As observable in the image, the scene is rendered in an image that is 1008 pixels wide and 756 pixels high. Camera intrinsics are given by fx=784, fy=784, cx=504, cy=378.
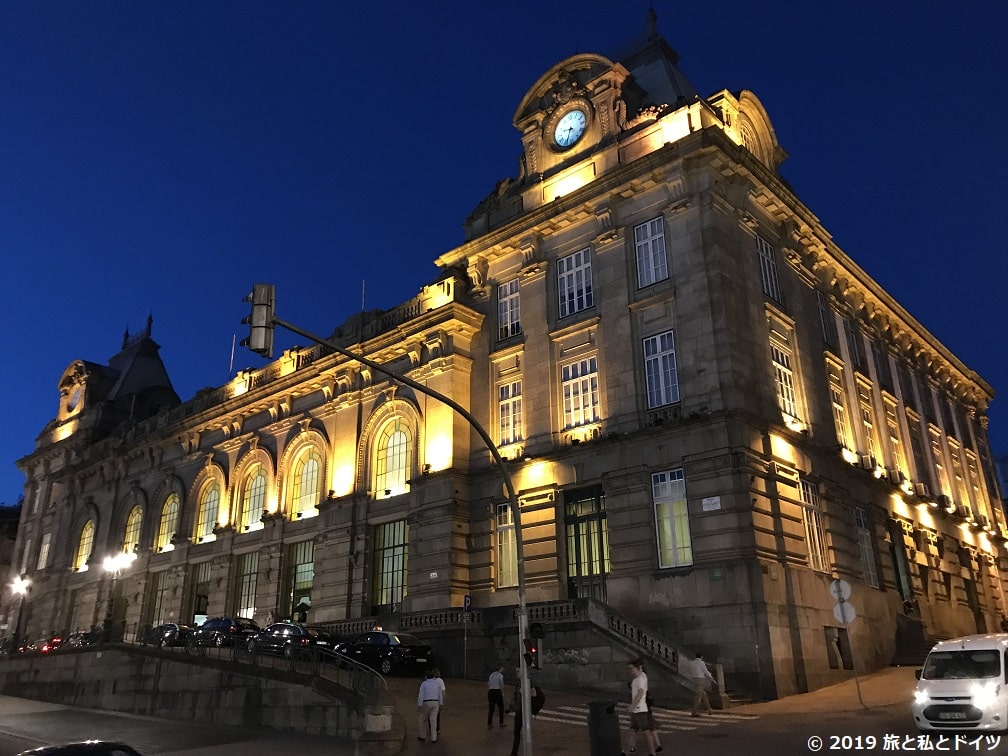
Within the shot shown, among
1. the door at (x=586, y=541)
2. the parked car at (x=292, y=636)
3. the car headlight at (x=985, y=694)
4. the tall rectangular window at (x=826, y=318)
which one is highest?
the tall rectangular window at (x=826, y=318)

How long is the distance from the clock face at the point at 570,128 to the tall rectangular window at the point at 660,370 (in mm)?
11385

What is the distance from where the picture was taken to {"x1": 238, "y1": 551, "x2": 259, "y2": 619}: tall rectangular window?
43750mm

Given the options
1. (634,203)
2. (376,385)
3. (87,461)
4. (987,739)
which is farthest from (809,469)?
(87,461)

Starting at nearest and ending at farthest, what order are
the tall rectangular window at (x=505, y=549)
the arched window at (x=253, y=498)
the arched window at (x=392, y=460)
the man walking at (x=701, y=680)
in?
the man walking at (x=701, y=680)
the tall rectangular window at (x=505, y=549)
the arched window at (x=392, y=460)
the arched window at (x=253, y=498)

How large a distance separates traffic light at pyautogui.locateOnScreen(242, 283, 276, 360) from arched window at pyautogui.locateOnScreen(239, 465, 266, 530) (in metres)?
34.8

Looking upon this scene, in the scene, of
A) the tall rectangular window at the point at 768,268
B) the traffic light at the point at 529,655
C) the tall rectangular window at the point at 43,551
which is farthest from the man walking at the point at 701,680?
the tall rectangular window at the point at 43,551

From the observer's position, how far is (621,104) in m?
34.8

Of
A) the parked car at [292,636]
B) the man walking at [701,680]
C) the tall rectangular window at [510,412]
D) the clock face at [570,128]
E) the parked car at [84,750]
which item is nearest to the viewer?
the parked car at [84,750]

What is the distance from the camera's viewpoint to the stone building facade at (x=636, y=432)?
27.1 m

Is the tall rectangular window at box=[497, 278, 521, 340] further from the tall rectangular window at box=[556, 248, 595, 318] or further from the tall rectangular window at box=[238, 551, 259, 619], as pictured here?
the tall rectangular window at box=[238, 551, 259, 619]

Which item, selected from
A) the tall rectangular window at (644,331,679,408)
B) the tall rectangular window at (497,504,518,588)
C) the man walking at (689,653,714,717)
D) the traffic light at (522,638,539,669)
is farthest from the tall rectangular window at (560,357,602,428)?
the traffic light at (522,638,539,669)

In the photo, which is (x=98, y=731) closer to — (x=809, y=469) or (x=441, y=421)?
(x=441, y=421)

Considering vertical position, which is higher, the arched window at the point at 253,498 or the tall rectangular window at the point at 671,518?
the arched window at the point at 253,498

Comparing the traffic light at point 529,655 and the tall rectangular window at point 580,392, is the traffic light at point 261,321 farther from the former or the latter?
the tall rectangular window at point 580,392
